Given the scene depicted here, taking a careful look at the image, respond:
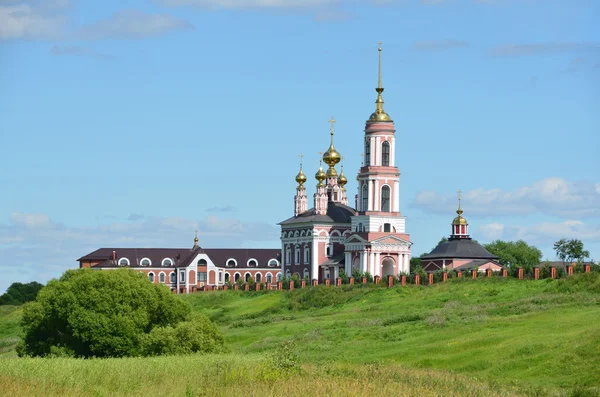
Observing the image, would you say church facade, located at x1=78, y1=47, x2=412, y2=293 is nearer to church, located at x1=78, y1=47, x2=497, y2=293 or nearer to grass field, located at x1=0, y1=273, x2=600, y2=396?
church, located at x1=78, y1=47, x2=497, y2=293

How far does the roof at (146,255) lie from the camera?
144m

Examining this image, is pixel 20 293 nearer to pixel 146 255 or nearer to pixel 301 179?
pixel 146 255

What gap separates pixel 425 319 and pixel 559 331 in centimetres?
1170

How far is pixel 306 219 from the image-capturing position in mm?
115750

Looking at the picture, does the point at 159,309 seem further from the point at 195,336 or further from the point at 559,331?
the point at 559,331

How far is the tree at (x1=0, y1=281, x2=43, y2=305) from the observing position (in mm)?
148625

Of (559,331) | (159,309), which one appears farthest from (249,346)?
(559,331)

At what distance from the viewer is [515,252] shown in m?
150

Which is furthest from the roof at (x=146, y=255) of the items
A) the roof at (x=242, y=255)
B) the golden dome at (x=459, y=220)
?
the golden dome at (x=459, y=220)

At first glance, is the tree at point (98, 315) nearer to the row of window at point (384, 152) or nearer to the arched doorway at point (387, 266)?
the arched doorway at point (387, 266)

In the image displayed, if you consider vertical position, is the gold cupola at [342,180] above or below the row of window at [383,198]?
above

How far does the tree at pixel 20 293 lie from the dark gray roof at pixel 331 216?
138ft

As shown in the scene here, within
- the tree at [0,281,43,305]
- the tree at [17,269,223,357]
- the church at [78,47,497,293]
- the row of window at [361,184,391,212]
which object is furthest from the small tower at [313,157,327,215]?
the tree at [17,269,223,357]

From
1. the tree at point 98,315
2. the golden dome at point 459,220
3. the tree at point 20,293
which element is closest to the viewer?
the tree at point 98,315
